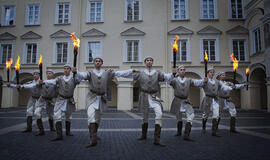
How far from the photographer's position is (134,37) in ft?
58.2

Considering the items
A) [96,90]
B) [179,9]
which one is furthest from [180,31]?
[96,90]

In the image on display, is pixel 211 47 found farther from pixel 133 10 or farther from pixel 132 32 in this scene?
pixel 133 10

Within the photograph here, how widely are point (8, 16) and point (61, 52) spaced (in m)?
7.19

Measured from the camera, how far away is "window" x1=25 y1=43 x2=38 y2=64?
18.8 m

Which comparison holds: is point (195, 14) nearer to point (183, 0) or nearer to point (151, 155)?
point (183, 0)

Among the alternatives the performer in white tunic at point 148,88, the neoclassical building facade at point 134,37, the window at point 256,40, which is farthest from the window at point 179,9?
the performer in white tunic at point 148,88

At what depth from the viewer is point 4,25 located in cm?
1942

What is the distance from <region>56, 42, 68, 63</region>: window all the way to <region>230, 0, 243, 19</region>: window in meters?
16.0

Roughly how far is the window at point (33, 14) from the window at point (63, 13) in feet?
6.91

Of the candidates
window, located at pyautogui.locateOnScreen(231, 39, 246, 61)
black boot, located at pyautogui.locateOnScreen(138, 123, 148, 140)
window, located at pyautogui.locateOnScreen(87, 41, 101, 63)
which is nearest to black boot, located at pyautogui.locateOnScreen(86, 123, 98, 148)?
black boot, located at pyautogui.locateOnScreen(138, 123, 148, 140)

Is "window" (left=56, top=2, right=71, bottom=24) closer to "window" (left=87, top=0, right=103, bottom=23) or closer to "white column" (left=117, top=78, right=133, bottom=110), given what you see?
"window" (left=87, top=0, right=103, bottom=23)

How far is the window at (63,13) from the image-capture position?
1875 centimetres

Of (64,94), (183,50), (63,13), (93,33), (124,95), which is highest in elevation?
(63,13)

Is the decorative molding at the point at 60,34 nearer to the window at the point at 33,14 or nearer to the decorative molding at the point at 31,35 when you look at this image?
the decorative molding at the point at 31,35
